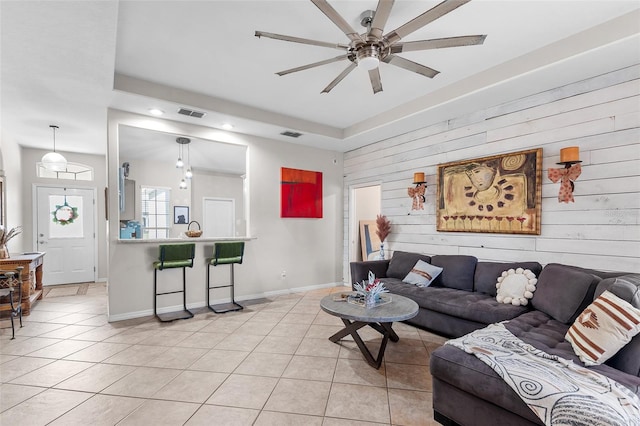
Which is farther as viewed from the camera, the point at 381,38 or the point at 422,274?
the point at 422,274

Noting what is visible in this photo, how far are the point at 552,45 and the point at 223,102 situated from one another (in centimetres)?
377

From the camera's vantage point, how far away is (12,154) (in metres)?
4.94

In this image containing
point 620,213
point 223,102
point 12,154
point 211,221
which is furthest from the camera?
point 211,221

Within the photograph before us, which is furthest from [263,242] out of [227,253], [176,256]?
[176,256]

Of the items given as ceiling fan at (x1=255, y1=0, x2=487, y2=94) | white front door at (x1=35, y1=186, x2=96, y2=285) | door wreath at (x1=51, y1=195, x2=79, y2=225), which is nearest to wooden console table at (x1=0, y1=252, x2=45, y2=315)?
white front door at (x1=35, y1=186, x2=96, y2=285)

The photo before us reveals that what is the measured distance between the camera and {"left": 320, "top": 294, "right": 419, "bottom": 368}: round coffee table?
2471 millimetres

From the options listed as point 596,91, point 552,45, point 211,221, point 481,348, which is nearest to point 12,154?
point 211,221

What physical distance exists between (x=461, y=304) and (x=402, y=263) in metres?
1.29

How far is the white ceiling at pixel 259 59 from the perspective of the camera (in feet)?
7.50

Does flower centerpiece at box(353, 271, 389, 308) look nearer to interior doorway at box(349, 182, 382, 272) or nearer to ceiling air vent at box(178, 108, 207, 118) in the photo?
interior doorway at box(349, 182, 382, 272)

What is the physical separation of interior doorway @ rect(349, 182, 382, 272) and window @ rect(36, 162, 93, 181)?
5.58 metres

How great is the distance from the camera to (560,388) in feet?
4.78

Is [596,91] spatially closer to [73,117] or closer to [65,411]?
[65,411]

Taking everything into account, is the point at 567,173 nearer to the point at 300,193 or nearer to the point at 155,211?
the point at 300,193
